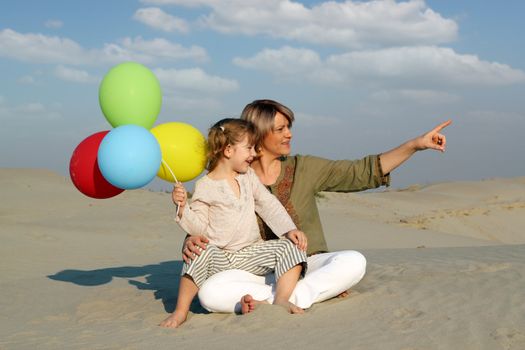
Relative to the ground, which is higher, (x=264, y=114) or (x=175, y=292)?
(x=264, y=114)

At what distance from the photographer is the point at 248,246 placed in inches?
194

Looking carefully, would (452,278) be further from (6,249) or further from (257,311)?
(6,249)

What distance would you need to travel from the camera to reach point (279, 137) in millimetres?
5039

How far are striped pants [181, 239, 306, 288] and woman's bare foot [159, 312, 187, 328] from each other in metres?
0.27

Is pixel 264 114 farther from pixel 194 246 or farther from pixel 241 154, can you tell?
pixel 194 246

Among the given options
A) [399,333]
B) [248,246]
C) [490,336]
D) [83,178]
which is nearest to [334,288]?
[248,246]

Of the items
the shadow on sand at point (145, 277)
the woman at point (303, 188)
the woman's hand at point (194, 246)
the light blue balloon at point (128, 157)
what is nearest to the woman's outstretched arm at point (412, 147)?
the woman at point (303, 188)

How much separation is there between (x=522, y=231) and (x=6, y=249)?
11.7m

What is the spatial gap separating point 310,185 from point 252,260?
848mm

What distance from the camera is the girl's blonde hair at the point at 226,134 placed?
4.80m

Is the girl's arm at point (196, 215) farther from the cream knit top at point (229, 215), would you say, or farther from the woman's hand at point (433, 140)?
the woman's hand at point (433, 140)

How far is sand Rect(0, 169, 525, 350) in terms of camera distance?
12.6 feet

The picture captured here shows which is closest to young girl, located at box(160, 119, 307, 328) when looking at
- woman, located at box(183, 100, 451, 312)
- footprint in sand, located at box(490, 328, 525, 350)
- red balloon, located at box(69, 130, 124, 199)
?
woman, located at box(183, 100, 451, 312)

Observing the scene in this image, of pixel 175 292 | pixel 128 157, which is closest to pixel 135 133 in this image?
pixel 128 157
